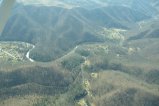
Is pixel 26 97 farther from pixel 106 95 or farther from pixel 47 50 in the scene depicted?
pixel 47 50

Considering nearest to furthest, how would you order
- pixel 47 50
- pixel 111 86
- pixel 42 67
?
pixel 111 86
pixel 42 67
pixel 47 50

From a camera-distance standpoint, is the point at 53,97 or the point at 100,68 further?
the point at 100,68

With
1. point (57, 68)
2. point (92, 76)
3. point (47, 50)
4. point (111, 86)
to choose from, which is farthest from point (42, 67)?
point (47, 50)

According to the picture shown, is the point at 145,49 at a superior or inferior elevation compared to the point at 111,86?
inferior

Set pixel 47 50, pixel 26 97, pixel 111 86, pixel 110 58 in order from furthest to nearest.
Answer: pixel 47 50 < pixel 110 58 < pixel 111 86 < pixel 26 97

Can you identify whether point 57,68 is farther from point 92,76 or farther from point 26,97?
point 26,97

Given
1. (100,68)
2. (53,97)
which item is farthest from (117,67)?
(53,97)

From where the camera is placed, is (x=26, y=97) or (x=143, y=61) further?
(x=143, y=61)

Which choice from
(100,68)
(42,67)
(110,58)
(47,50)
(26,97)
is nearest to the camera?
(26,97)

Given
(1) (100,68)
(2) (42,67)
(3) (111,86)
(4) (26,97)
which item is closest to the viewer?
(4) (26,97)
